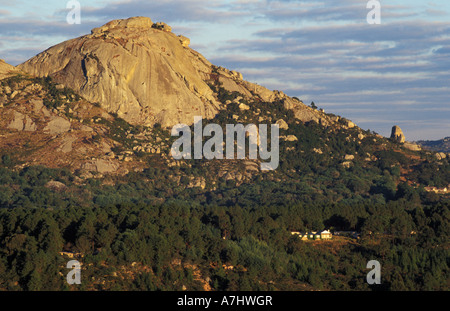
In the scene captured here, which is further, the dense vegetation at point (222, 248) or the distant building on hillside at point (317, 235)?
the distant building on hillside at point (317, 235)

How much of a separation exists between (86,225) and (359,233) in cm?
3837

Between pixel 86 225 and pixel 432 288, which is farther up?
pixel 86 225

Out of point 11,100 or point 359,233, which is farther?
point 11,100

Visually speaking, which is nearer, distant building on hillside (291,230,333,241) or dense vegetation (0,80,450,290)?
dense vegetation (0,80,450,290)

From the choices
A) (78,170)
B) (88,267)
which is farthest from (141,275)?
(78,170)

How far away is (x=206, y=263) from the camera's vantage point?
101 m

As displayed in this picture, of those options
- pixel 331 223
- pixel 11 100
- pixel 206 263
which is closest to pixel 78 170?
pixel 11 100

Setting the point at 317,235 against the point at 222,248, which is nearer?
the point at 222,248
